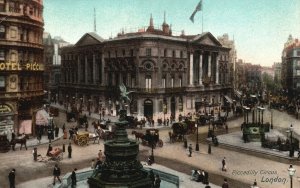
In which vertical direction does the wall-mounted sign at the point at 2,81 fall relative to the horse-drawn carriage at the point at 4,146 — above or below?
above

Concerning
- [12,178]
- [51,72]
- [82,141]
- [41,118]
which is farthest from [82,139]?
[51,72]

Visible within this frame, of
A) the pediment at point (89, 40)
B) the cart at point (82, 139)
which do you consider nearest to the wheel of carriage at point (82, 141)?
the cart at point (82, 139)

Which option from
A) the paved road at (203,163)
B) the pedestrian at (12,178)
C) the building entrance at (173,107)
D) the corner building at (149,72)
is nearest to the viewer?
the pedestrian at (12,178)

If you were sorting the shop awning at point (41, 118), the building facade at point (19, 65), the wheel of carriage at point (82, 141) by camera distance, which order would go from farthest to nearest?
1. the shop awning at point (41, 118)
2. the building facade at point (19, 65)
3. the wheel of carriage at point (82, 141)

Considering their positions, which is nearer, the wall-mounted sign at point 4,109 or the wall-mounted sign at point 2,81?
the wall-mounted sign at point 4,109

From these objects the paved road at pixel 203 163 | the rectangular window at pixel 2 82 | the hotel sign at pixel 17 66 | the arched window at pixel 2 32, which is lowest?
the paved road at pixel 203 163

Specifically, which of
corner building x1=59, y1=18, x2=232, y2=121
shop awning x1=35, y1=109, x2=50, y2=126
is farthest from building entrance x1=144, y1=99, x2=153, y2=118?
shop awning x1=35, y1=109, x2=50, y2=126

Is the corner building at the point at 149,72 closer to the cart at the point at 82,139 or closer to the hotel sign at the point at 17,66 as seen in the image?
the hotel sign at the point at 17,66

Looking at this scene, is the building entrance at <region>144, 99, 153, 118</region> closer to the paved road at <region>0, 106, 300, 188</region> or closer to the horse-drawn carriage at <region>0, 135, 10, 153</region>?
the paved road at <region>0, 106, 300, 188</region>
